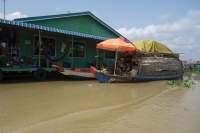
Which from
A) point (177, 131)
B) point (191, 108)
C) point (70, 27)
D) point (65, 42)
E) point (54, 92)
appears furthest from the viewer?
point (70, 27)

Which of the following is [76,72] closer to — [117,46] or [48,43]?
[48,43]

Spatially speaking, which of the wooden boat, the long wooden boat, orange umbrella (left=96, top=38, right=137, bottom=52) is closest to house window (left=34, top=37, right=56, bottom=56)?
the wooden boat

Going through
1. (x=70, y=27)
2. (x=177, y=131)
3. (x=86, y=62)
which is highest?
(x=70, y=27)

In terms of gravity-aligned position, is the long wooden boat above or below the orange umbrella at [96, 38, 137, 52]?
below

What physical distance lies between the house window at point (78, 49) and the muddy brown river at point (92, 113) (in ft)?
26.2

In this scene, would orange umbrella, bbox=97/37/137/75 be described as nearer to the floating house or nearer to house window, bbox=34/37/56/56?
the floating house

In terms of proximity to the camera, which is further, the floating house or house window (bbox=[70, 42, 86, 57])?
house window (bbox=[70, 42, 86, 57])

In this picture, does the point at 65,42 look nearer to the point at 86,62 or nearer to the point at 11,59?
the point at 86,62

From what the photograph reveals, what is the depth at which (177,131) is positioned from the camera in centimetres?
706

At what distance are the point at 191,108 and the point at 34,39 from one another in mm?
10000

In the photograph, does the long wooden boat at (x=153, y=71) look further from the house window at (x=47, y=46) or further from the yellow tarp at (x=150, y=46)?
the house window at (x=47, y=46)

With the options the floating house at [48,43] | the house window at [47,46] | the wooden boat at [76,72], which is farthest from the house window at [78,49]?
the wooden boat at [76,72]

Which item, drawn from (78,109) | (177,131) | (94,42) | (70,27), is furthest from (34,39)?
(177,131)

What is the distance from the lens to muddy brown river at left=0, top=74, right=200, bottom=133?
6.92 metres
